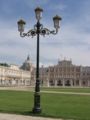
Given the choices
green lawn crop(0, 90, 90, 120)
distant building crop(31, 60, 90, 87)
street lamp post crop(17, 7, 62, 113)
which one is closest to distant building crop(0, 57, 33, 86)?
distant building crop(31, 60, 90, 87)

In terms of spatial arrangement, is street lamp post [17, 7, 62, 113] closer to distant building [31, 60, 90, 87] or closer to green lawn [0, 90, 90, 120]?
green lawn [0, 90, 90, 120]

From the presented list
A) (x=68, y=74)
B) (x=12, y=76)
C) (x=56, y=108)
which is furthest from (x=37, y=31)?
(x=68, y=74)

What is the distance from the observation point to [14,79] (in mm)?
175625

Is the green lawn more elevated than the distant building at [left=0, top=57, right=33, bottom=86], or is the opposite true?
the distant building at [left=0, top=57, right=33, bottom=86]

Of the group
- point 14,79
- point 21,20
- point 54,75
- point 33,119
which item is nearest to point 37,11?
point 21,20

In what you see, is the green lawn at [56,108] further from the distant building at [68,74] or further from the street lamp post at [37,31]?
the distant building at [68,74]

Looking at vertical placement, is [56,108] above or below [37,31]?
below

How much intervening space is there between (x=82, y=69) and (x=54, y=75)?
1688cm

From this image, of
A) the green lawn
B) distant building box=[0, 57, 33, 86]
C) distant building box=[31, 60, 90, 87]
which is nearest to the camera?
the green lawn

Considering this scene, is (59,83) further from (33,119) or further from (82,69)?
(33,119)

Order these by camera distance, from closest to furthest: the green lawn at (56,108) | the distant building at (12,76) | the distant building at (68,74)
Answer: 1. the green lawn at (56,108)
2. the distant building at (12,76)
3. the distant building at (68,74)

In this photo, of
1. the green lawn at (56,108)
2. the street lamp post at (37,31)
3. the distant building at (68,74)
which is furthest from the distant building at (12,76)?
the street lamp post at (37,31)

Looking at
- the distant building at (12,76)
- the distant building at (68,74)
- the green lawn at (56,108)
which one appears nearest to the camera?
the green lawn at (56,108)

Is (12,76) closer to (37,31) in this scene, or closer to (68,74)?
(68,74)
